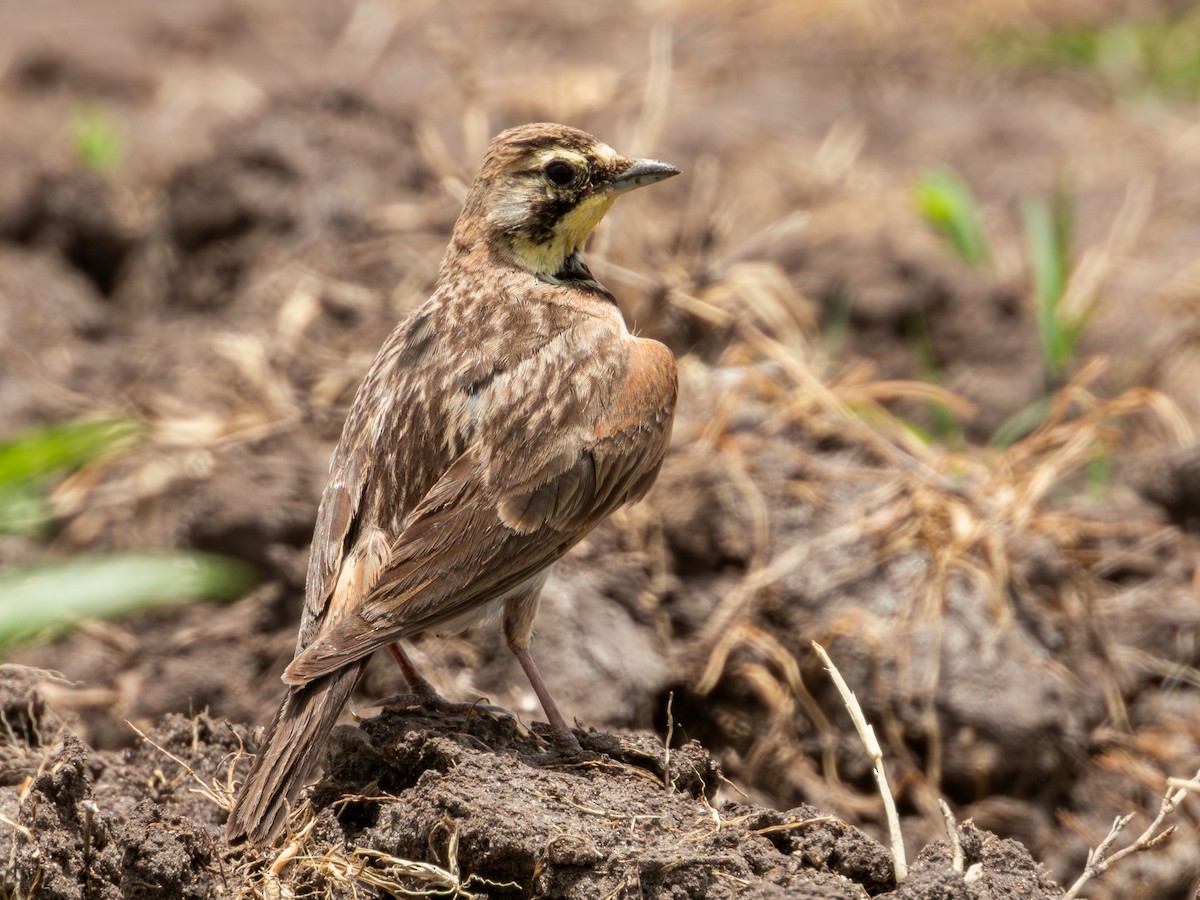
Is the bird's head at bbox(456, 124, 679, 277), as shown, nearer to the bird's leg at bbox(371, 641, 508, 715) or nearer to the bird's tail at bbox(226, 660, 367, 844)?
the bird's leg at bbox(371, 641, 508, 715)

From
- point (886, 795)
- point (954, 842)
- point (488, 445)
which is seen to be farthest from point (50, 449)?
point (954, 842)

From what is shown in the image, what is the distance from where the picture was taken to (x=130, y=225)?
806 centimetres

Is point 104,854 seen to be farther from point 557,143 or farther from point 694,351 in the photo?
point 694,351

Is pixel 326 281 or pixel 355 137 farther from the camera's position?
pixel 355 137

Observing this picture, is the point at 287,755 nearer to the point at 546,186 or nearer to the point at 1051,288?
the point at 546,186

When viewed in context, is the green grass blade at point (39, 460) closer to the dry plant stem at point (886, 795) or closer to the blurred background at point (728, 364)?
the blurred background at point (728, 364)

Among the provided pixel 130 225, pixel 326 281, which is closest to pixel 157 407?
pixel 326 281

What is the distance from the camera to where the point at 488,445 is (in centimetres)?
425

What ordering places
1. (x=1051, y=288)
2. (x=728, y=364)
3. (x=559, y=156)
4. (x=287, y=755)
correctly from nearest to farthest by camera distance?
(x=287, y=755) < (x=559, y=156) < (x=728, y=364) < (x=1051, y=288)

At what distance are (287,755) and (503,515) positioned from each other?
0.87 metres

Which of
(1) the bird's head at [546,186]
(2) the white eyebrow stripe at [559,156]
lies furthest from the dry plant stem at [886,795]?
(2) the white eyebrow stripe at [559,156]

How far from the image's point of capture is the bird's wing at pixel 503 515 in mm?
3893

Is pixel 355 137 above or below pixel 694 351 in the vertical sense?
above

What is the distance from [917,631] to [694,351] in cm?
170
